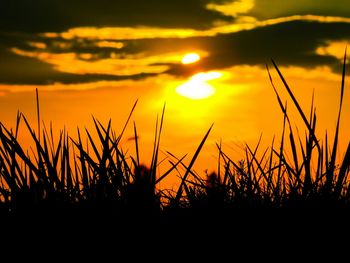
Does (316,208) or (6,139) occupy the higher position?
(6,139)

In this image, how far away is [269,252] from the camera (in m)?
2.41

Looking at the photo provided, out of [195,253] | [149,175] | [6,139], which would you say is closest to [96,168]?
[149,175]

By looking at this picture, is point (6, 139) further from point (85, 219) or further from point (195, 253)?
point (195, 253)

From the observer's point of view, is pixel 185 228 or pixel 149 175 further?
pixel 149 175

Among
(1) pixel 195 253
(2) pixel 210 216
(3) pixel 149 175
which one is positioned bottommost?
(1) pixel 195 253

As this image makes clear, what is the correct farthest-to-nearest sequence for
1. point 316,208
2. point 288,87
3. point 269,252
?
point 288,87, point 316,208, point 269,252

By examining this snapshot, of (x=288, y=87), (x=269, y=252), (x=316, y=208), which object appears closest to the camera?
(x=269, y=252)

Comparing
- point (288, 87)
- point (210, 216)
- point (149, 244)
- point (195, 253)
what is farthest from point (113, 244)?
point (288, 87)

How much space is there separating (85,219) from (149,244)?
0.33m

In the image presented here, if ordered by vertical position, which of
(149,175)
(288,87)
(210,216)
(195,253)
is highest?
(288,87)

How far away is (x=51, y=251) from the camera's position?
2.47 metres

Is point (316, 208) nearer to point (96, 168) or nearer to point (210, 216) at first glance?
point (210, 216)

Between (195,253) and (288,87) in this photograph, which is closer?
(195,253)

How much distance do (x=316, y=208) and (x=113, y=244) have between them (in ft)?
2.73
